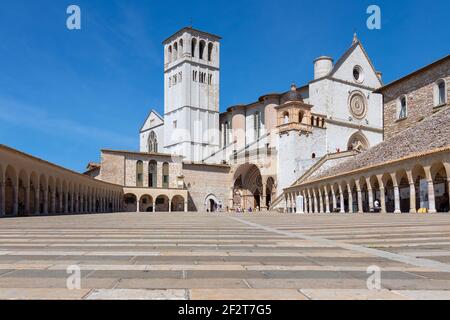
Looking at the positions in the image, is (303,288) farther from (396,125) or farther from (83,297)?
(396,125)

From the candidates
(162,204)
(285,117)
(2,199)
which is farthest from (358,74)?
(2,199)

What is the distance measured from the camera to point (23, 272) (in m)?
4.58

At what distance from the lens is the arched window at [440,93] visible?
35.4 meters

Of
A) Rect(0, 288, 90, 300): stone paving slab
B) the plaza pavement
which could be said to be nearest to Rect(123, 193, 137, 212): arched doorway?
the plaza pavement

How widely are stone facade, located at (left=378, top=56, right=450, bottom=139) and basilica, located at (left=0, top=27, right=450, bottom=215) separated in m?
0.09

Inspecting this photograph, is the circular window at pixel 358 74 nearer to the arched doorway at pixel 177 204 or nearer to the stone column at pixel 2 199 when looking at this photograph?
the arched doorway at pixel 177 204

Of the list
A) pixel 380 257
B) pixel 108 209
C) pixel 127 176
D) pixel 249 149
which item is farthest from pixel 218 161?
pixel 380 257

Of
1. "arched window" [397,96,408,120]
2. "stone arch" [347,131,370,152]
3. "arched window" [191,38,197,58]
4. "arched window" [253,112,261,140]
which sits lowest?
"stone arch" [347,131,370,152]

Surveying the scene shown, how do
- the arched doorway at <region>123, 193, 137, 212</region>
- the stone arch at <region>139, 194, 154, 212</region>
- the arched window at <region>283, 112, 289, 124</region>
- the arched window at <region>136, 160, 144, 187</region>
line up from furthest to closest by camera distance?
the stone arch at <region>139, 194, 154, 212</region> → the arched doorway at <region>123, 193, 137, 212</region> → the arched window at <region>136, 160, 144, 187</region> → the arched window at <region>283, 112, 289, 124</region>

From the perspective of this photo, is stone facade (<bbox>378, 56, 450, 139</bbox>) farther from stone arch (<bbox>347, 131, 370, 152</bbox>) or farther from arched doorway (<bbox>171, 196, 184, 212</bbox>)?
arched doorway (<bbox>171, 196, 184, 212</bbox>)

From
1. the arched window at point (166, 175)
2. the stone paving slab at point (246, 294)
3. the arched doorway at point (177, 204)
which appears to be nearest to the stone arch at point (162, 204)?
the arched doorway at point (177, 204)

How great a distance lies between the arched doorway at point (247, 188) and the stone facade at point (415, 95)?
72.5 feet

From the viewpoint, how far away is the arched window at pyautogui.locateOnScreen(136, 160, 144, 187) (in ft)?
192

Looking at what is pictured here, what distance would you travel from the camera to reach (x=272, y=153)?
55.0 metres
